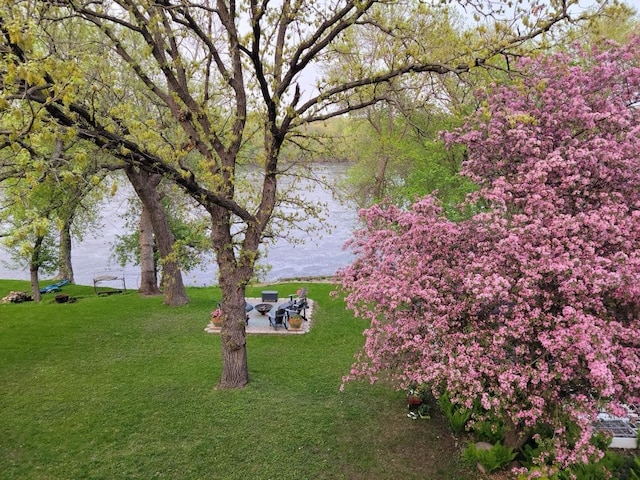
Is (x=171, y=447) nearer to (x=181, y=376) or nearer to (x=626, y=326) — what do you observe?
(x=181, y=376)

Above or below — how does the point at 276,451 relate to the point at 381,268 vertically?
below

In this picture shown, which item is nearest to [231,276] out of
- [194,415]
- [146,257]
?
[194,415]

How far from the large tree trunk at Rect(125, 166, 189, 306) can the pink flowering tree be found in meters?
10.8

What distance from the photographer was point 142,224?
1902 centimetres

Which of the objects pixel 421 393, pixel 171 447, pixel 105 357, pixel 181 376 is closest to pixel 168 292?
pixel 105 357

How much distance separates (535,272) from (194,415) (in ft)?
22.3

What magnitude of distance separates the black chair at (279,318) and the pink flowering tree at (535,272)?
6.88m

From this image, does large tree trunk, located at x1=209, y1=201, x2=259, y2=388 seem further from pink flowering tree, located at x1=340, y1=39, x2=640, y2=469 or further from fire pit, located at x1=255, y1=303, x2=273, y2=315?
fire pit, located at x1=255, y1=303, x2=273, y2=315

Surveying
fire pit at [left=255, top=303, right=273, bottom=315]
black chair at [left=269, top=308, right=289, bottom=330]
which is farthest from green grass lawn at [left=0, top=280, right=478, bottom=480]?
fire pit at [left=255, top=303, right=273, bottom=315]

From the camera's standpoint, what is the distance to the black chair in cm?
1461

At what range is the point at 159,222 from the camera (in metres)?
16.8

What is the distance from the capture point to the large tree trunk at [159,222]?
634 inches

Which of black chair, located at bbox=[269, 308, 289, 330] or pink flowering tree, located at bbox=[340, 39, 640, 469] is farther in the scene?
black chair, located at bbox=[269, 308, 289, 330]

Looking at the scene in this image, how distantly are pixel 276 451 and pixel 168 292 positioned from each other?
11.0 metres
